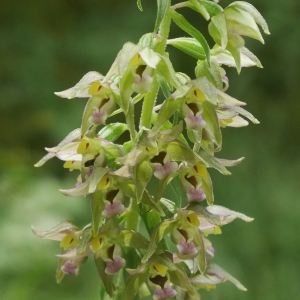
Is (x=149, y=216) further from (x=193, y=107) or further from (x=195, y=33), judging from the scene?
(x=195, y=33)

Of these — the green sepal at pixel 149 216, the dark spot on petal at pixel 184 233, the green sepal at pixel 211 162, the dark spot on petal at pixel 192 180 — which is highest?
the green sepal at pixel 211 162

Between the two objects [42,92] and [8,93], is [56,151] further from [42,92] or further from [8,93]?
[8,93]

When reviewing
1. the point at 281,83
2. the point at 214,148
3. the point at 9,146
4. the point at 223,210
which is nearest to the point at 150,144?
the point at 214,148

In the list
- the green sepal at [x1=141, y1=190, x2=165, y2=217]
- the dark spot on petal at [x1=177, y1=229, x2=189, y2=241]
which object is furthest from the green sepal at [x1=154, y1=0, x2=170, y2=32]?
the dark spot on petal at [x1=177, y1=229, x2=189, y2=241]

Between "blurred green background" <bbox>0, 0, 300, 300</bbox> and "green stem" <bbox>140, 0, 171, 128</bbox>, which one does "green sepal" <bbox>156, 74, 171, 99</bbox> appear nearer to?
"green stem" <bbox>140, 0, 171, 128</bbox>

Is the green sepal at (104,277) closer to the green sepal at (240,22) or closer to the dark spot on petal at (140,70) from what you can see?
the dark spot on petal at (140,70)

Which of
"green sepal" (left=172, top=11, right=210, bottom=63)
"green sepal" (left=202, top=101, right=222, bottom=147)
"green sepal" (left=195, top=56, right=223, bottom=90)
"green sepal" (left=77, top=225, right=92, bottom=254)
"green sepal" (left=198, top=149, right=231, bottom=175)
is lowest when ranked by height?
"green sepal" (left=77, top=225, right=92, bottom=254)

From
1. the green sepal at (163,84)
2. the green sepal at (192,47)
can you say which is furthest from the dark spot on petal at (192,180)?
the green sepal at (192,47)
